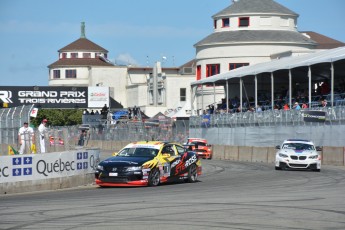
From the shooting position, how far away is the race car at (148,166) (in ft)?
79.8

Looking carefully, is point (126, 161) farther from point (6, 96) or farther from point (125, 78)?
point (125, 78)

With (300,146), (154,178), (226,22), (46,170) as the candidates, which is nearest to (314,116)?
(300,146)

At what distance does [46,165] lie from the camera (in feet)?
78.4

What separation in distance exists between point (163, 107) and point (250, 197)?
81235 millimetres

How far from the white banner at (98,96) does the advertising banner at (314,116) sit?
1196 inches

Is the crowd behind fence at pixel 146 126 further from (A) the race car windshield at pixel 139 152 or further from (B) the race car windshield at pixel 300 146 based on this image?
(B) the race car windshield at pixel 300 146

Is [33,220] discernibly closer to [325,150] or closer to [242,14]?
[325,150]

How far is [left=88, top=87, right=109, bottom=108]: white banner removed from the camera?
7554 cm

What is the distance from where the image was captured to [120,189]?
23859 millimetres

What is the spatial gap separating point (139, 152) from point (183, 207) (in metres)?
8.61

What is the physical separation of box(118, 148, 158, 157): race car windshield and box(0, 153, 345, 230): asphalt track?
1062mm

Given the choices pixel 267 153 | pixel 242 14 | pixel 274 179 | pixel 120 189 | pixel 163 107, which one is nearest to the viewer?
pixel 120 189

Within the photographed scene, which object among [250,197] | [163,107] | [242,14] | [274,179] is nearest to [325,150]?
[274,179]

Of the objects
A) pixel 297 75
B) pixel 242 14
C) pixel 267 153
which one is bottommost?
pixel 267 153
